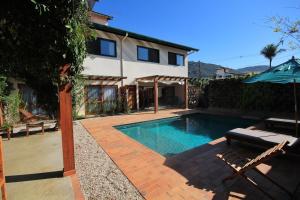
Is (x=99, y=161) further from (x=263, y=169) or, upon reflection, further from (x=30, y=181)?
(x=263, y=169)

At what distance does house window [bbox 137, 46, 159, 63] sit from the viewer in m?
→ 16.8

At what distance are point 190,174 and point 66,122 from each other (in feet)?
10.8

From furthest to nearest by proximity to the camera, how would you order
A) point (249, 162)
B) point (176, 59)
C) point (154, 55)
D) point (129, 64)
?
point (176, 59), point (154, 55), point (129, 64), point (249, 162)

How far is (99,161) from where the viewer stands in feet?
17.1

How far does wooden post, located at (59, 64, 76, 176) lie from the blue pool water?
144 inches

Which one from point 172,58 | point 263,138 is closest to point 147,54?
point 172,58

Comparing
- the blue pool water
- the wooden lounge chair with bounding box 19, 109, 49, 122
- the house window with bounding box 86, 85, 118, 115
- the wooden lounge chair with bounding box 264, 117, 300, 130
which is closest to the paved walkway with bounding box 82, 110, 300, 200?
the blue pool water

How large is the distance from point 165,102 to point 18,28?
19.9 metres

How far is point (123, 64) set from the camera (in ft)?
51.3

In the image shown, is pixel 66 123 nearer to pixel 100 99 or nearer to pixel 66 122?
pixel 66 122

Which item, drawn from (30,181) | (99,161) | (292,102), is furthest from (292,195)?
(292,102)

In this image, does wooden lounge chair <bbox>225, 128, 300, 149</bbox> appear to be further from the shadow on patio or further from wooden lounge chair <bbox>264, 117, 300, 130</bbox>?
wooden lounge chair <bbox>264, 117, 300, 130</bbox>

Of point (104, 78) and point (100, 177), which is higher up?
point (104, 78)

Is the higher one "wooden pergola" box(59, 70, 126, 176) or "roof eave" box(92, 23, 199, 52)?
"roof eave" box(92, 23, 199, 52)
